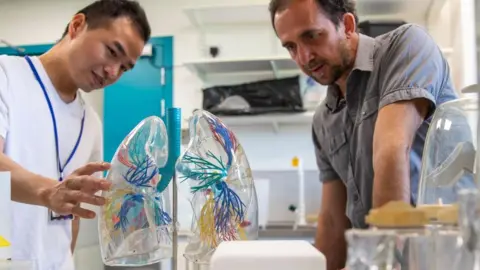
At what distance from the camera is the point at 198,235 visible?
789 mm

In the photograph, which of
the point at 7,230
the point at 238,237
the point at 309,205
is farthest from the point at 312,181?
the point at 7,230

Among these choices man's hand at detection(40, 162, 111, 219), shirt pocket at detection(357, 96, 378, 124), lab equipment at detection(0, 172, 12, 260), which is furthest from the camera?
shirt pocket at detection(357, 96, 378, 124)

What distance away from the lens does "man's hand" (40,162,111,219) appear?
781 millimetres

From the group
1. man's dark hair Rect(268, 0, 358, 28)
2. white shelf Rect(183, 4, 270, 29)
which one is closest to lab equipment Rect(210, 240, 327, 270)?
man's dark hair Rect(268, 0, 358, 28)

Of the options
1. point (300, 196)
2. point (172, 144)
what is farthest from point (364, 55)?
point (300, 196)

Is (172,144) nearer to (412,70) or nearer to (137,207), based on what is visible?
(137,207)

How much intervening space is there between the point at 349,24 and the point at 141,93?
7.99ft

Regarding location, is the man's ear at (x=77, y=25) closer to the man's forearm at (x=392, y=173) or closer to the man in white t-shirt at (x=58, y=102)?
the man in white t-shirt at (x=58, y=102)

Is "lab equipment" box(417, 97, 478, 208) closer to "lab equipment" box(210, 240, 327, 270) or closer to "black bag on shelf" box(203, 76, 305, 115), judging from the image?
"lab equipment" box(210, 240, 327, 270)

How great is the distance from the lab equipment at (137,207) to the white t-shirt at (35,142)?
1.66 ft

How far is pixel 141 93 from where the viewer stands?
3500 millimetres

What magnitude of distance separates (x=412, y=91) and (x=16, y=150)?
0.99m

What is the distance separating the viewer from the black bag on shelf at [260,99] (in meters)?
3.04

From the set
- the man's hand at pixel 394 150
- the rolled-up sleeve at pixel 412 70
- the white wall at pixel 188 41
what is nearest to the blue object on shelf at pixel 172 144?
the man's hand at pixel 394 150
